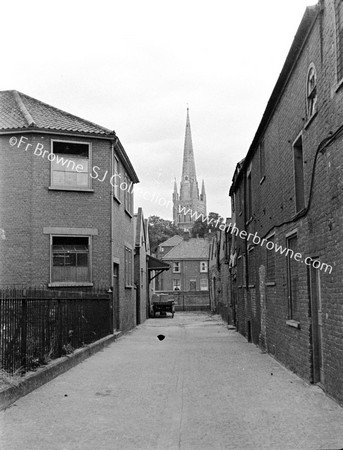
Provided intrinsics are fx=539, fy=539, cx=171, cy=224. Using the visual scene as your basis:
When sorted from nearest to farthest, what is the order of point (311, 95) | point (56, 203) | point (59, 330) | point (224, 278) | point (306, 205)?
point (311, 95), point (306, 205), point (59, 330), point (56, 203), point (224, 278)

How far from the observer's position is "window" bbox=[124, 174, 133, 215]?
22.4 meters

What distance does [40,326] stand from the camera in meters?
9.62

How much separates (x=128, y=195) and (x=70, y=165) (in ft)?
18.7

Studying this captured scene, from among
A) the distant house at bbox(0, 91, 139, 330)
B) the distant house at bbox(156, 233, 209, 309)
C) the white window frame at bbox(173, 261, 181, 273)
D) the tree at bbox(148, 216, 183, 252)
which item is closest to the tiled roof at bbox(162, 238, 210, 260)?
the distant house at bbox(156, 233, 209, 309)

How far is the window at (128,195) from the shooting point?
22.4m

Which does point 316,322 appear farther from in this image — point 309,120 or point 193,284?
point 193,284

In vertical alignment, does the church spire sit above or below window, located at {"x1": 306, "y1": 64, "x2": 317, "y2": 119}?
above

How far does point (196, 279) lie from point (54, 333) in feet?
206

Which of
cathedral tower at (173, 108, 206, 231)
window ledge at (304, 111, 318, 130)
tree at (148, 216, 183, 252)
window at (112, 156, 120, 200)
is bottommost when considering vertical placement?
window ledge at (304, 111, 318, 130)

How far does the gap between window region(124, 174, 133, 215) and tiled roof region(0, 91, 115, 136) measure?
4243 mm

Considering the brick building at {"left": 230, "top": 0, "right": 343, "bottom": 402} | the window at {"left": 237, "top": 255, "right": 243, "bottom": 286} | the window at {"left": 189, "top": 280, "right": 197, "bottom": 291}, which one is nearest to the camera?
the brick building at {"left": 230, "top": 0, "right": 343, "bottom": 402}

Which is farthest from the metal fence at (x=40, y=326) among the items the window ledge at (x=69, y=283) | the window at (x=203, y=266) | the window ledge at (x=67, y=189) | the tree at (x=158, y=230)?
the tree at (x=158, y=230)

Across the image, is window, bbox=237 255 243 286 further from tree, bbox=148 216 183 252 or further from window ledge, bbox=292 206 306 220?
tree, bbox=148 216 183 252

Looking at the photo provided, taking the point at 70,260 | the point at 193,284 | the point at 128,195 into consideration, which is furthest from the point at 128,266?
the point at 193,284
